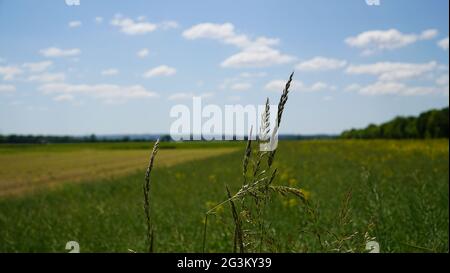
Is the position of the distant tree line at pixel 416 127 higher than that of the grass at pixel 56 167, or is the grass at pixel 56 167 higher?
the distant tree line at pixel 416 127

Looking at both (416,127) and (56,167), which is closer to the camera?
(56,167)

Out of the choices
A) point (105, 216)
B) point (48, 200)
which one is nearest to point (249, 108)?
point (105, 216)

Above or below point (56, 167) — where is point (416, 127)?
above

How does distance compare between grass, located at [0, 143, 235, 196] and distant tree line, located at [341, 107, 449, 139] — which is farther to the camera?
distant tree line, located at [341, 107, 449, 139]

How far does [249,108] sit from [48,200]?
31.3ft

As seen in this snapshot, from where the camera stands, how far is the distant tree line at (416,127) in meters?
52.2

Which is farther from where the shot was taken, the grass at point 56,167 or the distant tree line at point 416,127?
the distant tree line at point 416,127

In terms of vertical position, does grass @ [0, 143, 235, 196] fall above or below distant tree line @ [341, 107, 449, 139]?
below

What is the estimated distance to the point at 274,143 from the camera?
109 cm

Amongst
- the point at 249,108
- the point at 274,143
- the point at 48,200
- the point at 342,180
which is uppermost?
the point at 249,108

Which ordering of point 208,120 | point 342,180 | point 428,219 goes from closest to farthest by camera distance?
point 208,120, point 428,219, point 342,180

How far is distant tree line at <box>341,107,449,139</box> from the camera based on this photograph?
52.2 meters

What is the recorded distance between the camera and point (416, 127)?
186 feet
